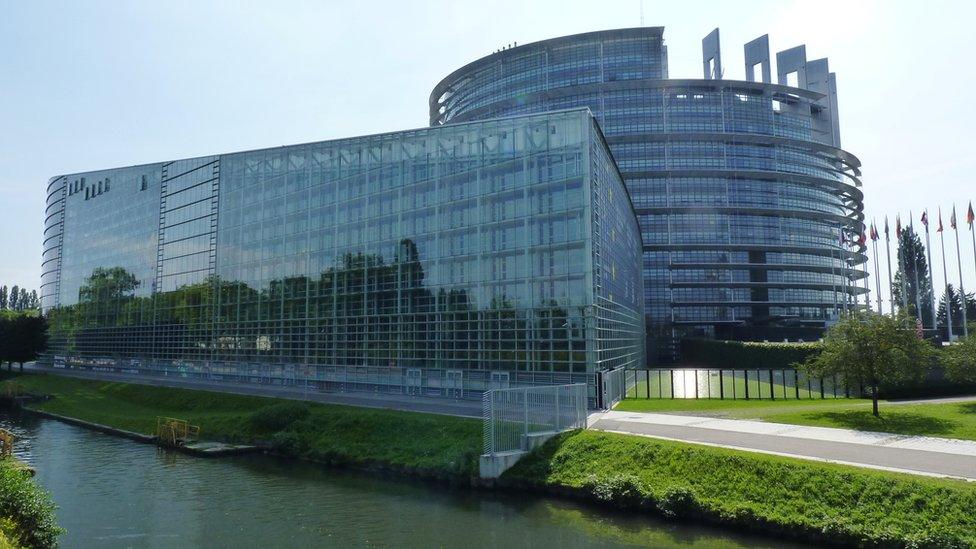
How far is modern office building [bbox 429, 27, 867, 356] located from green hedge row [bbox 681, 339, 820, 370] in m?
19.8

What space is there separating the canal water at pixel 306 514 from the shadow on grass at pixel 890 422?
36.3 ft

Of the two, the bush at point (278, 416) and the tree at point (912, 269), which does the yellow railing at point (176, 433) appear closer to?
the bush at point (278, 416)

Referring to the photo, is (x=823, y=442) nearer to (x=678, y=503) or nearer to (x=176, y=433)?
(x=678, y=503)

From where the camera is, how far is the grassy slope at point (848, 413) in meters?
25.2

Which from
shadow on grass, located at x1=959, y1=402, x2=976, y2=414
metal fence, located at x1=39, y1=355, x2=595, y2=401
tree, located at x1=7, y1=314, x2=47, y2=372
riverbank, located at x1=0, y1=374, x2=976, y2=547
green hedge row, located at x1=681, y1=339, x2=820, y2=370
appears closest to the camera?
riverbank, located at x1=0, y1=374, x2=976, y2=547

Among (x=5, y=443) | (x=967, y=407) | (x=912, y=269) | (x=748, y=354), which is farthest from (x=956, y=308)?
(x=5, y=443)

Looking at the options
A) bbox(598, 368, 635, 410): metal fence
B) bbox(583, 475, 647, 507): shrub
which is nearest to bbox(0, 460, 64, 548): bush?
bbox(583, 475, 647, 507): shrub

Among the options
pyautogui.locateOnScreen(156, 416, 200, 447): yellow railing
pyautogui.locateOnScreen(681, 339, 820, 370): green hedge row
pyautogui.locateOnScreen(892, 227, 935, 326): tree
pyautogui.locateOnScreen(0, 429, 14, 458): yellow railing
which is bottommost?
pyautogui.locateOnScreen(156, 416, 200, 447): yellow railing

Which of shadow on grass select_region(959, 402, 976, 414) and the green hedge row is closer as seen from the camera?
shadow on grass select_region(959, 402, 976, 414)

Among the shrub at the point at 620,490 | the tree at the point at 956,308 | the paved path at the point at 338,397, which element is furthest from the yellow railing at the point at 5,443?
the tree at the point at 956,308

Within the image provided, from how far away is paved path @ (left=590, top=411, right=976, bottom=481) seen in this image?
19453mm

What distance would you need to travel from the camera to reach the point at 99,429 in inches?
1635

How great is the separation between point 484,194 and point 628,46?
75983 mm

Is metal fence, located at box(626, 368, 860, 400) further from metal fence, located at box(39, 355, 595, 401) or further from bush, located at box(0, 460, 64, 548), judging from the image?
bush, located at box(0, 460, 64, 548)
